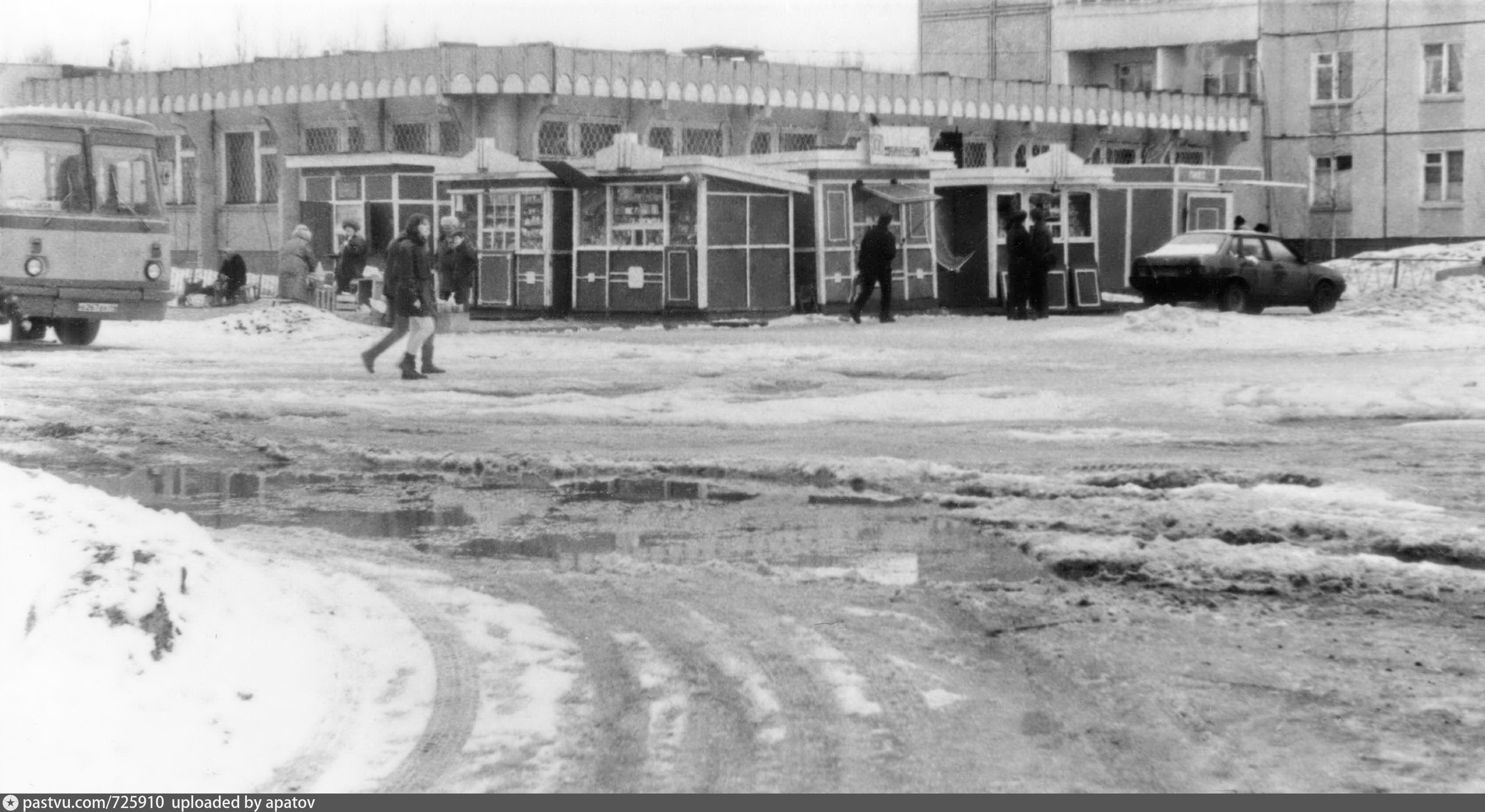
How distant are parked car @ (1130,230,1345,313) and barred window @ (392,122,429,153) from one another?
584 inches

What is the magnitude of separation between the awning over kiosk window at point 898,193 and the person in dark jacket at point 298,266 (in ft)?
28.5

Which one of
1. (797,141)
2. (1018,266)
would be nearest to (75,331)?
(1018,266)

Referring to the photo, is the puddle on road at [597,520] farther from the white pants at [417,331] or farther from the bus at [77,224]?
the bus at [77,224]

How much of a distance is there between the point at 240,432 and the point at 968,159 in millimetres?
36048

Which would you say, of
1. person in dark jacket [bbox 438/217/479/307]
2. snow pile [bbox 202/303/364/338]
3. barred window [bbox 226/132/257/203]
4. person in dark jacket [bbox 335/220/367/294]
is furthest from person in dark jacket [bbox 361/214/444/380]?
barred window [bbox 226/132/257/203]

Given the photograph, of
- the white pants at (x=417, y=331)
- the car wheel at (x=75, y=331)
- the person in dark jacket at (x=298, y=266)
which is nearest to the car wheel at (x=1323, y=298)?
the person in dark jacket at (x=298, y=266)

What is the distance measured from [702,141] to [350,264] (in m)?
12.5

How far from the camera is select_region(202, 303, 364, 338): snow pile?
2680 centimetres

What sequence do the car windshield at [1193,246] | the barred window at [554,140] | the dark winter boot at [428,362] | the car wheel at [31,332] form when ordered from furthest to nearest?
the barred window at [554,140], the car windshield at [1193,246], the car wheel at [31,332], the dark winter boot at [428,362]

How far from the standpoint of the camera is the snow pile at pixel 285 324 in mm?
26797

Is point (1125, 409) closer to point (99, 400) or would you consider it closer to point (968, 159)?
point (99, 400)

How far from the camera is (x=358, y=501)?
36.7 ft

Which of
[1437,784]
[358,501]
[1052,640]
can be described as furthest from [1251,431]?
[1437,784]

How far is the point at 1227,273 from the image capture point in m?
32.8
